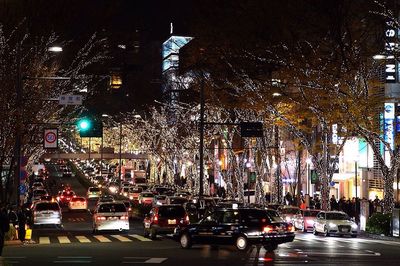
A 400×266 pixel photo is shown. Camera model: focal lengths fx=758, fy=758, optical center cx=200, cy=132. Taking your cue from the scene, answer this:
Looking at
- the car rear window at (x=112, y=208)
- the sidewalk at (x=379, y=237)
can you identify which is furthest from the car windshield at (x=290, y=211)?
the car rear window at (x=112, y=208)

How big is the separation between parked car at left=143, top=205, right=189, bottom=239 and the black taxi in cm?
649

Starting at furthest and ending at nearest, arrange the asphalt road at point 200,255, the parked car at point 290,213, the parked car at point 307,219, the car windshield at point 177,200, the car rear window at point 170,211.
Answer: the car windshield at point 177,200
the parked car at point 290,213
the parked car at point 307,219
the car rear window at point 170,211
the asphalt road at point 200,255

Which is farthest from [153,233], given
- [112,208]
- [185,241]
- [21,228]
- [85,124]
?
[85,124]

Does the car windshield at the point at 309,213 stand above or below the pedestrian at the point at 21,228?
above

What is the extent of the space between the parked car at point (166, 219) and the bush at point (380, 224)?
9.86 metres

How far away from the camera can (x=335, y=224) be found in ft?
120

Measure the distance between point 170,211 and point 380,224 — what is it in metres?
10.6

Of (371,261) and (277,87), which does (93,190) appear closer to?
(277,87)

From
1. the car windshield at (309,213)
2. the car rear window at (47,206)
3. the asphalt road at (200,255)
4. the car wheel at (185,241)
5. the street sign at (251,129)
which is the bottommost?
the asphalt road at (200,255)

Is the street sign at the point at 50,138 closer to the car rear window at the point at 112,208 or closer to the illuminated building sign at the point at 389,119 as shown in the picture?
the car rear window at the point at 112,208

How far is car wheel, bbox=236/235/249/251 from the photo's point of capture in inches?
1004

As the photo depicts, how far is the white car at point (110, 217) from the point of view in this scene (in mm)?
38219

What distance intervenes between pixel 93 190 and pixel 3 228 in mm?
59986

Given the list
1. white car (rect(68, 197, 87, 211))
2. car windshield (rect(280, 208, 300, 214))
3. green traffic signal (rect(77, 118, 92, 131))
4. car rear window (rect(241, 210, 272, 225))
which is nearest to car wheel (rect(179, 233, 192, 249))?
car rear window (rect(241, 210, 272, 225))
